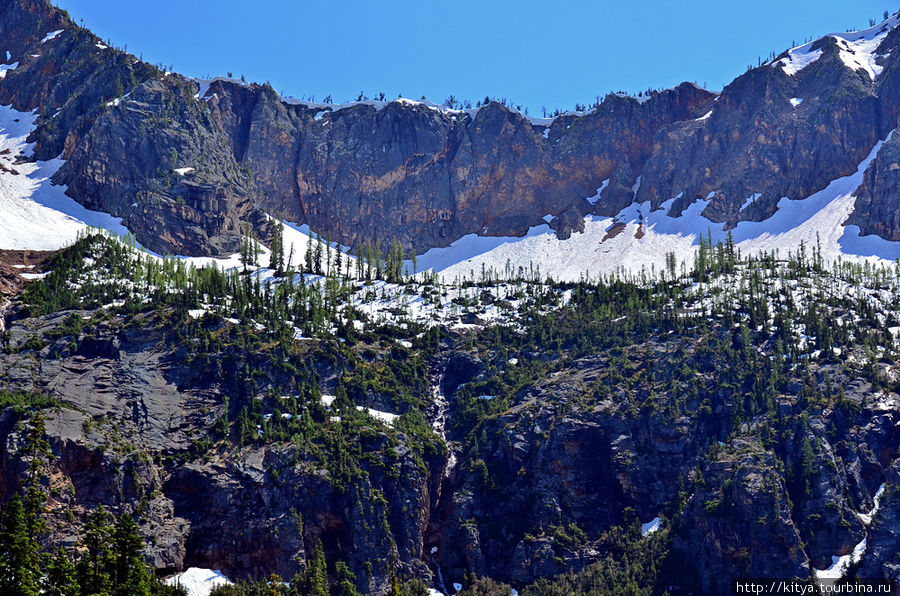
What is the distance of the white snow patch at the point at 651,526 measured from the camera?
148 m

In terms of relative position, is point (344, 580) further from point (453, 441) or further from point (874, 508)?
point (874, 508)

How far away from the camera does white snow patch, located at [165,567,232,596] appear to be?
5074 inches

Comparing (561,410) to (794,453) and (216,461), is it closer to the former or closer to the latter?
(794,453)

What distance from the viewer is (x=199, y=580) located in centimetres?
13162

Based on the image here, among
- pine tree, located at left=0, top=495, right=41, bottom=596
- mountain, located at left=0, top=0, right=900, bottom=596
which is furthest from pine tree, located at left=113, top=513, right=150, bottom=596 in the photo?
mountain, located at left=0, top=0, right=900, bottom=596

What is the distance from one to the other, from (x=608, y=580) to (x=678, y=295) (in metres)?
74.5

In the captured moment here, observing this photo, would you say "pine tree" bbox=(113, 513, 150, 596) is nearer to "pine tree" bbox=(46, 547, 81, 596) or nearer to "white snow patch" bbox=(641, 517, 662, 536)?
"pine tree" bbox=(46, 547, 81, 596)

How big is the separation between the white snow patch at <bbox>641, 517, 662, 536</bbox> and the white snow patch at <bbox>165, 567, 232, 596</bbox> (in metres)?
59.3

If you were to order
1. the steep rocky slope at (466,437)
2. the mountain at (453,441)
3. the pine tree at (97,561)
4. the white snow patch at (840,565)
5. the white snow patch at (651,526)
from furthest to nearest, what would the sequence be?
the white snow patch at (651,526) < the steep rocky slope at (466,437) < the mountain at (453,441) < the white snow patch at (840,565) < the pine tree at (97,561)

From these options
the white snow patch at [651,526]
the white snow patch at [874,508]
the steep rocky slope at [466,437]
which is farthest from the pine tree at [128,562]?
the white snow patch at [874,508]

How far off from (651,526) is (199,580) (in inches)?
2540

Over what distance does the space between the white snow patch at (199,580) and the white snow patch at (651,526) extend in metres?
59.3

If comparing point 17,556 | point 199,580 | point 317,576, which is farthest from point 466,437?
point 17,556

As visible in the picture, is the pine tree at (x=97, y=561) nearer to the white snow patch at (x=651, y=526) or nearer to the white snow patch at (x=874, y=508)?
the white snow patch at (x=651, y=526)
